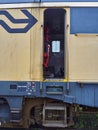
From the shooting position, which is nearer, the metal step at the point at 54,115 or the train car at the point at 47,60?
the train car at the point at 47,60

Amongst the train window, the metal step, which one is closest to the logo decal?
the train window

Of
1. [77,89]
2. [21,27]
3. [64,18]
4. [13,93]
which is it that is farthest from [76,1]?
[13,93]

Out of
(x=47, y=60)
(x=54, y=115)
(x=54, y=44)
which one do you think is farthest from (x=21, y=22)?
(x=54, y=115)

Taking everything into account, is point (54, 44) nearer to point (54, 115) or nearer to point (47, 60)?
point (47, 60)

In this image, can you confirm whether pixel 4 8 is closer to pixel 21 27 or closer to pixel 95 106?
pixel 21 27

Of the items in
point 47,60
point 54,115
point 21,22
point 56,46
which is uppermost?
point 21,22

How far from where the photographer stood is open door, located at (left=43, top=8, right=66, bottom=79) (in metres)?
6.49

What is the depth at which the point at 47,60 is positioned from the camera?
650 centimetres

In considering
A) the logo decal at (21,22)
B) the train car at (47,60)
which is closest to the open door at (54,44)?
the train car at (47,60)

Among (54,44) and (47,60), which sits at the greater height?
(54,44)

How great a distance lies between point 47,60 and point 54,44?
1.07ft

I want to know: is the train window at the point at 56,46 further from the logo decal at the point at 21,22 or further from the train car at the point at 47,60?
the logo decal at the point at 21,22

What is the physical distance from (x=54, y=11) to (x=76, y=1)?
1.45 ft

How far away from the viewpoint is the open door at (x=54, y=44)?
649 cm
